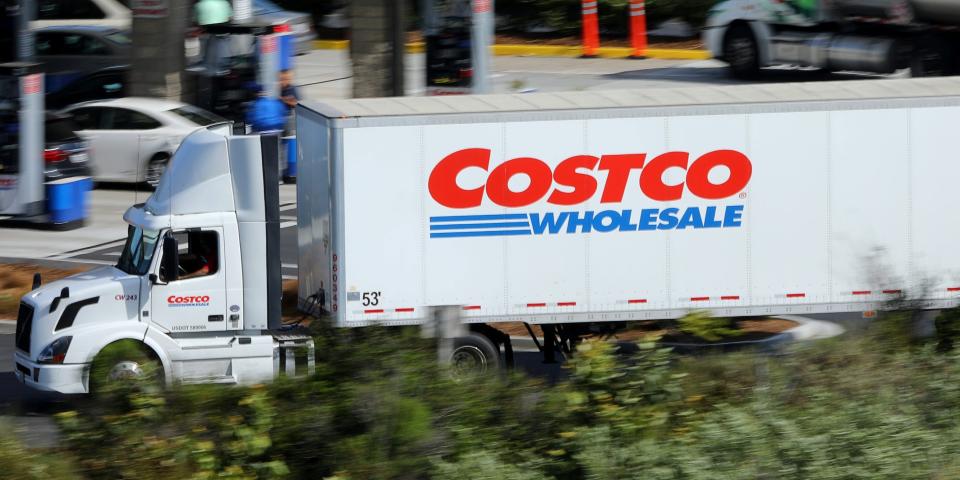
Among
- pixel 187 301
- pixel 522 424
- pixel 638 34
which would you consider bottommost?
pixel 522 424

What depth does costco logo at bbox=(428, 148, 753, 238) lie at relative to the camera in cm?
1259

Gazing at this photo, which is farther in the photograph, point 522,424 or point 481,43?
point 481,43

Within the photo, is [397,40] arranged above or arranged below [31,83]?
above

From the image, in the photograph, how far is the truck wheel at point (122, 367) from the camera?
852cm

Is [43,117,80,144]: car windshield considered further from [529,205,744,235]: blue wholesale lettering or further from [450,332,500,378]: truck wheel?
[529,205,744,235]: blue wholesale lettering

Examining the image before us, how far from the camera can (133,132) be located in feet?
76.0

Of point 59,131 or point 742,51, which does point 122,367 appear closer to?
point 59,131

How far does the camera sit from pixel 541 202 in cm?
1266

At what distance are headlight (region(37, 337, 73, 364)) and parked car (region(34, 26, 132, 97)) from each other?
57.6ft

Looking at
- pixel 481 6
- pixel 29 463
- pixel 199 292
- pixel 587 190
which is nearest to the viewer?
pixel 29 463

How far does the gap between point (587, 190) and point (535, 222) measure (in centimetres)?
55

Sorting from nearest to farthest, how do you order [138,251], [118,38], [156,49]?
[138,251], [156,49], [118,38]

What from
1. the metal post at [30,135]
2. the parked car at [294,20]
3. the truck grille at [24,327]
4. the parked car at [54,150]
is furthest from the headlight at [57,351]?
the parked car at [294,20]

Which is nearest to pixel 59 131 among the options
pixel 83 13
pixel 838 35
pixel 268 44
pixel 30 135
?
pixel 30 135
